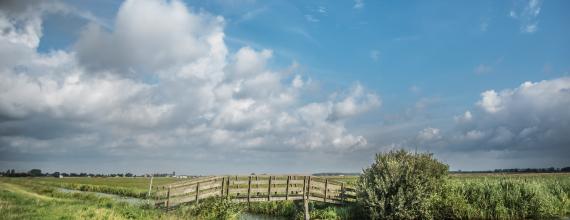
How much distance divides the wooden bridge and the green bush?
415cm

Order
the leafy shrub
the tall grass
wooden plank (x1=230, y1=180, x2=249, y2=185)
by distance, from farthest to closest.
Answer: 1. the tall grass
2. wooden plank (x1=230, y1=180, x2=249, y2=185)
3. the leafy shrub

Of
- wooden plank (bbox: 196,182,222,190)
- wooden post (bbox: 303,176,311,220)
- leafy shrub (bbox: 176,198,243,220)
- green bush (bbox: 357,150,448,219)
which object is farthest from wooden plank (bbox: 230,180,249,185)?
green bush (bbox: 357,150,448,219)

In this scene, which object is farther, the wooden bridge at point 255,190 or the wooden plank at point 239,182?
the wooden plank at point 239,182

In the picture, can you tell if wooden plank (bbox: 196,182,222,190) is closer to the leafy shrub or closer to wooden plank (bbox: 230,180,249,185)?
the leafy shrub

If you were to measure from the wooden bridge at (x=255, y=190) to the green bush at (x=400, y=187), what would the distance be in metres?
4.15

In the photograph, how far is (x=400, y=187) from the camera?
27.4 metres

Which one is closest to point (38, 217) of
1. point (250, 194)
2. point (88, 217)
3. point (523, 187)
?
point (88, 217)

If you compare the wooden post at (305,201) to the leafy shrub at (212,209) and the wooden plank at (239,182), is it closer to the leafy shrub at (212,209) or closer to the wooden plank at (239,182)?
the wooden plank at (239,182)

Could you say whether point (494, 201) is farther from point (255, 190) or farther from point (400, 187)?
point (255, 190)

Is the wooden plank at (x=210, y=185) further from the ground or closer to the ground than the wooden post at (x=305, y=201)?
further from the ground

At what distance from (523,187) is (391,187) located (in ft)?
31.0

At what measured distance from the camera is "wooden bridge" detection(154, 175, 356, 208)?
25078 millimetres

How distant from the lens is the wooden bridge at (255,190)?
2508 centimetres

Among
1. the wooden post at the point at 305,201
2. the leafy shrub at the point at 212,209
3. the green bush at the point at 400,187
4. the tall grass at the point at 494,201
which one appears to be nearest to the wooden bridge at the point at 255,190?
the wooden post at the point at 305,201
